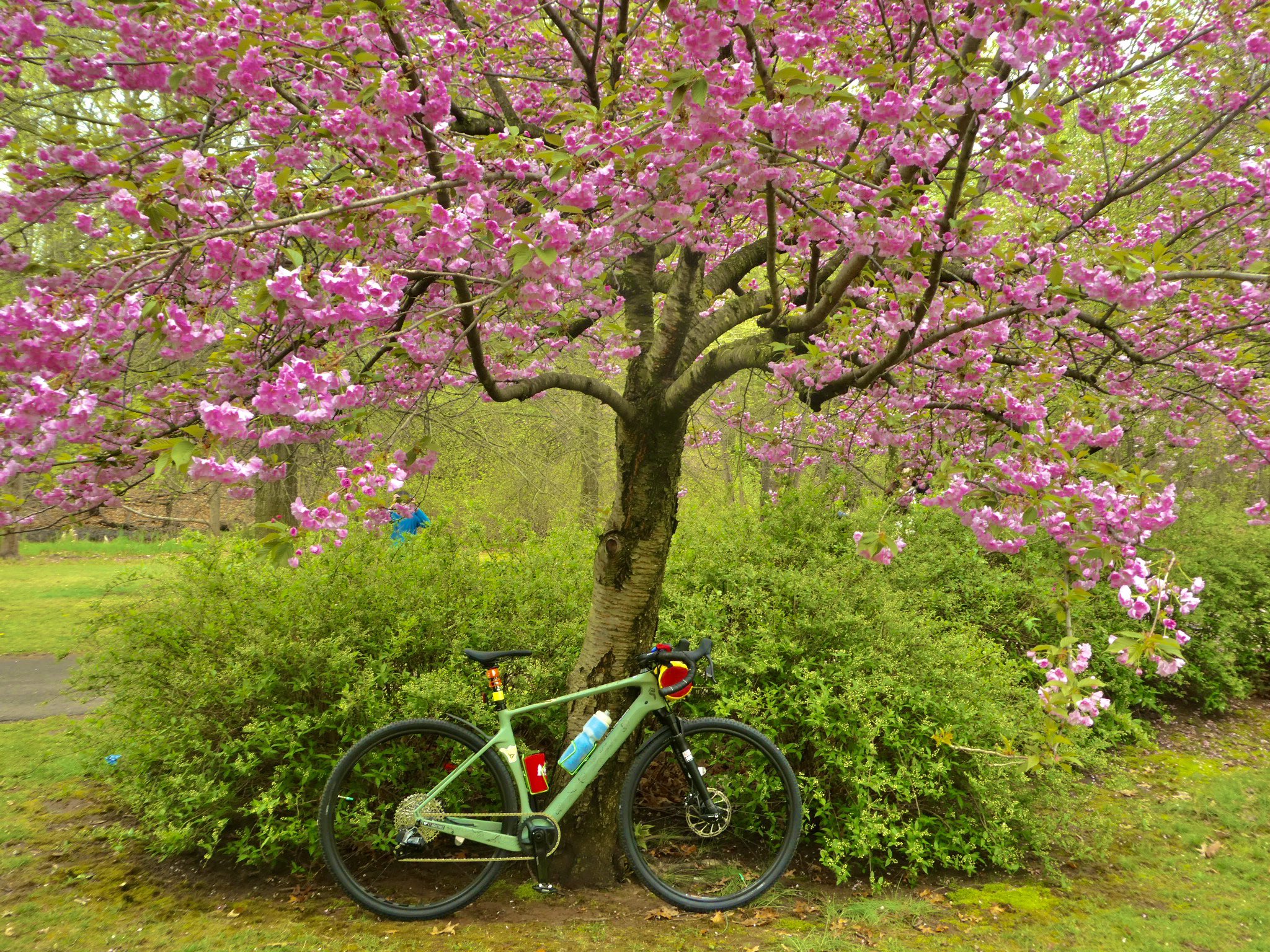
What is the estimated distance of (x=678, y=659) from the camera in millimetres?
3025

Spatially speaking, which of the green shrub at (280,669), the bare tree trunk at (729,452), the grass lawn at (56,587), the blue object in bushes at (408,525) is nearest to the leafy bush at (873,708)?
the green shrub at (280,669)

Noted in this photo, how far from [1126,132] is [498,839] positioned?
5.90 meters

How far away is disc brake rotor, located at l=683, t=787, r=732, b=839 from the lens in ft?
10.2

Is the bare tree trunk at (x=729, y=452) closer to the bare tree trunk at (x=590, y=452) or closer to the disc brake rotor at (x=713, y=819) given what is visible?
the bare tree trunk at (x=590, y=452)

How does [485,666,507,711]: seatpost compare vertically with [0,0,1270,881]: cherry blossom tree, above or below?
below

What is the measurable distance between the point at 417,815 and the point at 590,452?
11338mm

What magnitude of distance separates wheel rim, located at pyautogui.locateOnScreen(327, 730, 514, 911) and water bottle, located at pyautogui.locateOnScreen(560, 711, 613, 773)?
0.97 ft

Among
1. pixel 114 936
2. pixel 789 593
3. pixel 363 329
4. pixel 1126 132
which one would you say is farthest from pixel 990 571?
pixel 114 936

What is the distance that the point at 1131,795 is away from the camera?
4.75m

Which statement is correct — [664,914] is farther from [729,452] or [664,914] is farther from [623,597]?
[729,452]

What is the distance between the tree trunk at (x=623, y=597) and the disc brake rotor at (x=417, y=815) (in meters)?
0.64

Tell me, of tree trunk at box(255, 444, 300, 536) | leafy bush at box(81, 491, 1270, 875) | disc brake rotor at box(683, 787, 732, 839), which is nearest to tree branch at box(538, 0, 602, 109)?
leafy bush at box(81, 491, 1270, 875)

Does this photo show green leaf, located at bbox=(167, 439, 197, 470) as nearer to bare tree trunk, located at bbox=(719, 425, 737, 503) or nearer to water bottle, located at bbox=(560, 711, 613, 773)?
water bottle, located at bbox=(560, 711, 613, 773)

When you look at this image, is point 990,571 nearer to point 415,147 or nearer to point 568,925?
point 568,925
